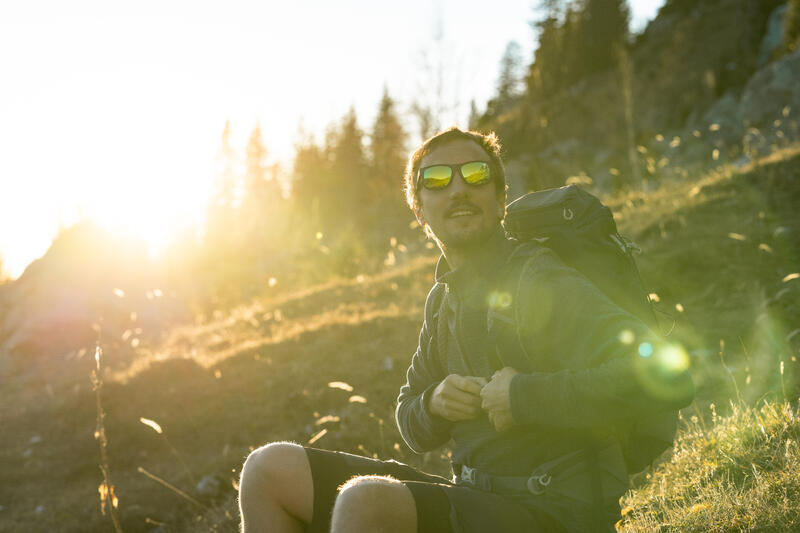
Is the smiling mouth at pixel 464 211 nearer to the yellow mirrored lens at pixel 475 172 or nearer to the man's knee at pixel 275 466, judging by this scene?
the yellow mirrored lens at pixel 475 172

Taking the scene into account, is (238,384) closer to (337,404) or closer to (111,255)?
(337,404)

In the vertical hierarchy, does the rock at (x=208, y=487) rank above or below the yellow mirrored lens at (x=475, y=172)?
below

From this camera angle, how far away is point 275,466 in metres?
2.70

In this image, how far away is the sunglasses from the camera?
292 cm

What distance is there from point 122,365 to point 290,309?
3.36m

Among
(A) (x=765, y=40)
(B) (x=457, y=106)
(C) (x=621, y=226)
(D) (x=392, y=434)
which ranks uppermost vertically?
(A) (x=765, y=40)

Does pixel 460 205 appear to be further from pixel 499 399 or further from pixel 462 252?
pixel 499 399

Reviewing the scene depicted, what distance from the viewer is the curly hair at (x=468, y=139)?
3.04m

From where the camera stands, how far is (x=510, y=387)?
2.35m

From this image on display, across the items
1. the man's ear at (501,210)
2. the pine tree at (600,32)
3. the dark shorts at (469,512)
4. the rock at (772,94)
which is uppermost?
the pine tree at (600,32)

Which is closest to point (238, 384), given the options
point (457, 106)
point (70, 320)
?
point (70, 320)

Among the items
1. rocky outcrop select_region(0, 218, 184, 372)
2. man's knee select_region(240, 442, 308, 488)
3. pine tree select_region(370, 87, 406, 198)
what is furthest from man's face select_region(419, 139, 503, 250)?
pine tree select_region(370, 87, 406, 198)

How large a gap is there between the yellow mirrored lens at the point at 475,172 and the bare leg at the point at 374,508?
56.3 inches

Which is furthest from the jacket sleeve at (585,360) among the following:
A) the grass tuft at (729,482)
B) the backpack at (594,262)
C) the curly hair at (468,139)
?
the grass tuft at (729,482)
